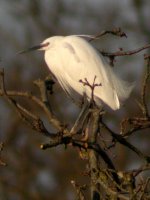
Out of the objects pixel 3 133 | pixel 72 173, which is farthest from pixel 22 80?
pixel 72 173

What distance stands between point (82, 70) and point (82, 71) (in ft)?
0.03

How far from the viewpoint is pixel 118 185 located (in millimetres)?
3059

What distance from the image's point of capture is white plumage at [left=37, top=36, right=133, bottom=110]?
4797mm

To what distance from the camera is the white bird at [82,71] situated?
4.79 meters

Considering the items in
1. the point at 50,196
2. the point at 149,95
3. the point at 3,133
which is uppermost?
the point at 149,95

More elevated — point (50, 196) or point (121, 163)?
point (121, 163)

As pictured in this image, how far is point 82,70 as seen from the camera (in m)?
5.13

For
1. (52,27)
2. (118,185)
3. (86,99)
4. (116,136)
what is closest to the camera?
(118,185)

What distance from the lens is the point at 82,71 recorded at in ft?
16.8

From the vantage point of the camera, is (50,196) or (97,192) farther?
(50,196)

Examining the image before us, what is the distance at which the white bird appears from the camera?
4.79 meters

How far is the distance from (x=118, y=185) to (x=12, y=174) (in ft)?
18.8

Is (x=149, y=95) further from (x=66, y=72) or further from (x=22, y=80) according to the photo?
(x=66, y=72)

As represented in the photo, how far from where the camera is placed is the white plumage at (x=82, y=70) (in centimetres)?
480
